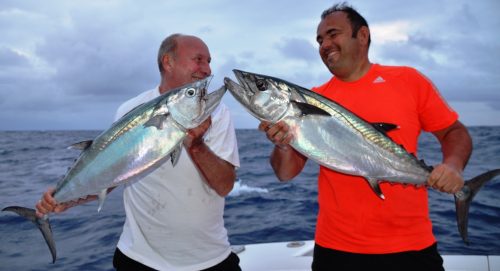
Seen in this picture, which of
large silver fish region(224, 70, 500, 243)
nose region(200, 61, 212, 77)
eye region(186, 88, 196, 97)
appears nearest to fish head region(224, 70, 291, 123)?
large silver fish region(224, 70, 500, 243)

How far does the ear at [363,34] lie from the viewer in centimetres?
339

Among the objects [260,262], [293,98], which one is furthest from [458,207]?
[260,262]

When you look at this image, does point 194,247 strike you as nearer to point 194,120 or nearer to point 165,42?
point 194,120

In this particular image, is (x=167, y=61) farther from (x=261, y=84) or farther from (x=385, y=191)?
(x=385, y=191)

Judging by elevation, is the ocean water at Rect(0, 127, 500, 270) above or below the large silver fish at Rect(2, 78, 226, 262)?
below

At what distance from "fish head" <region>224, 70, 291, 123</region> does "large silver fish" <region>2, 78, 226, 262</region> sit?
13cm

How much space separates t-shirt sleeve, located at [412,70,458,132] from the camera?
10.3ft

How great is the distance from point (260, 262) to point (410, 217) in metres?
2.35

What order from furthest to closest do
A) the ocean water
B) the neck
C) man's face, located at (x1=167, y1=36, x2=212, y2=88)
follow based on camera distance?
the ocean water < man's face, located at (x1=167, y1=36, x2=212, y2=88) < the neck

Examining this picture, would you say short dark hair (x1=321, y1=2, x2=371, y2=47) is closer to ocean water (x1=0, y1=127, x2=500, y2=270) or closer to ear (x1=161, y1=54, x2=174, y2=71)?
ear (x1=161, y1=54, x2=174, y2=71)

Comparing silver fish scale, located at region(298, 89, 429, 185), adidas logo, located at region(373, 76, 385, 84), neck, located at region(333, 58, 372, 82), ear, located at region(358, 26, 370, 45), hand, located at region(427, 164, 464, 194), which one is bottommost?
hand, located at region(427, 164, 464, 194)

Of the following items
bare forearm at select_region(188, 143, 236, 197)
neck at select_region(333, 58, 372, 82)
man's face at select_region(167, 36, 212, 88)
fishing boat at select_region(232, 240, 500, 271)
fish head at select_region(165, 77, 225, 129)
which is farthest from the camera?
fishing boat at select_region(232, 240, 500, 271)

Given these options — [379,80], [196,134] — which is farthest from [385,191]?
[196,134]

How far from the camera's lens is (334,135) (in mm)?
2881
